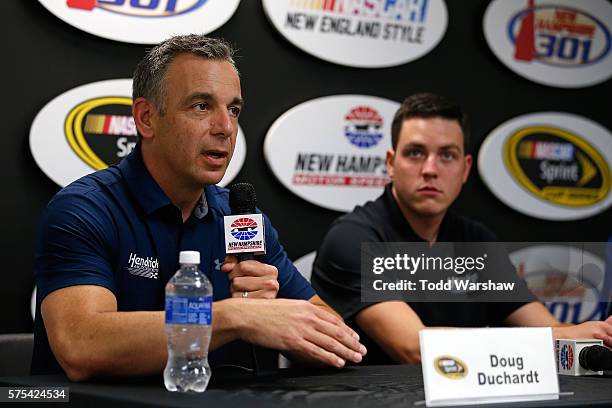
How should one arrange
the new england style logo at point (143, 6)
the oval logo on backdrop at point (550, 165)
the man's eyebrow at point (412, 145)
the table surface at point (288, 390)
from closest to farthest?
the table surface at point (288, 390) → the new england style logo at point (143, 6) → the man's eyebrow at point (412, 145) → the oval logo on backdrop at point (550, 165)

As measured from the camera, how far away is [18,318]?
281 centimetres

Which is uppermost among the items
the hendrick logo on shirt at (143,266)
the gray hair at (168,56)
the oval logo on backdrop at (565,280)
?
the gray hair at (168,56)

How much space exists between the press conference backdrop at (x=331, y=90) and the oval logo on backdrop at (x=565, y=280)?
0.25ft

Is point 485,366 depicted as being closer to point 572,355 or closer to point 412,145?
point 572,355

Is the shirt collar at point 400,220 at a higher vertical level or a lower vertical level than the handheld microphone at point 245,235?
lower

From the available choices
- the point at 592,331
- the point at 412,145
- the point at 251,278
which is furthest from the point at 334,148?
the point at 251,278

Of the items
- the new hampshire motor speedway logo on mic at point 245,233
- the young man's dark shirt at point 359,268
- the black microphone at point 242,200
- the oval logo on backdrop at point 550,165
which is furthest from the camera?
the oval logo on backdrop at point 550,165

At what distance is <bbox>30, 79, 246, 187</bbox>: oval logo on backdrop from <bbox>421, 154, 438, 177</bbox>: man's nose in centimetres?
98

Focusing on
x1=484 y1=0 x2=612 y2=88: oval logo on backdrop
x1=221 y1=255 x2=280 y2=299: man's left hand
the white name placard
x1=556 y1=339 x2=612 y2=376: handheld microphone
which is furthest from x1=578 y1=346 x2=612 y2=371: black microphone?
x1=484 y1=0 x2=612 y2=88: oval logo on backdrop

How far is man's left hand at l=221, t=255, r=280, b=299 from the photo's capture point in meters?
1.75

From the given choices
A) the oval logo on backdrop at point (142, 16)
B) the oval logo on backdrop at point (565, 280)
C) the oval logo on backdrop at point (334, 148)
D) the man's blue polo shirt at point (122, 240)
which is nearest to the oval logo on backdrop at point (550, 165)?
the oval logo on backdrop at point (565, 280)

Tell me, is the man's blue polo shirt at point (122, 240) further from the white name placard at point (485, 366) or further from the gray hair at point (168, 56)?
the white name placard at point (485, 366)

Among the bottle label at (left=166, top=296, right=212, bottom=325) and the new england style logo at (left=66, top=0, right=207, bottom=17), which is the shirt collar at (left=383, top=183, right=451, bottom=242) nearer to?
the new england style logo at (left=66, top=0, right=207, bottom=17)

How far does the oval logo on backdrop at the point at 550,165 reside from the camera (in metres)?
3.63
